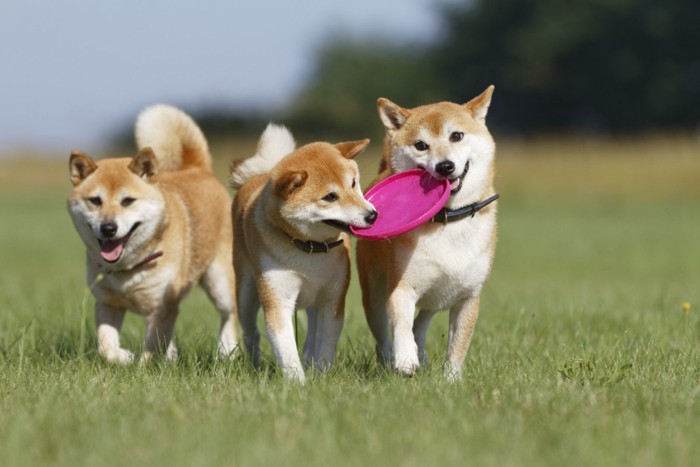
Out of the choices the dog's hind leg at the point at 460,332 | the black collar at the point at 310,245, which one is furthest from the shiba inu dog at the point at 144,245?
the dog's hind leg at the point at 460,332

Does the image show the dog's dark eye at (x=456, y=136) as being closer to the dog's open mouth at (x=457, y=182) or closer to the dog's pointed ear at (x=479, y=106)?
the dog's open mouth at (x=457, y=182)

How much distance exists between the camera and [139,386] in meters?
4.35

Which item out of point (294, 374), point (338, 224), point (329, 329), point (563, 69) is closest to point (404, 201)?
point (338, 224)

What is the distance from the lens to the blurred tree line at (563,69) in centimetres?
4466

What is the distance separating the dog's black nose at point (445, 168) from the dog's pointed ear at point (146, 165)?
1921 mm

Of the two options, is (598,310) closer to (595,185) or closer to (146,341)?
(146,341)

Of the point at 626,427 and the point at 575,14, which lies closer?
the point at 626,427

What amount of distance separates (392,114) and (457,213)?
0.70 metres

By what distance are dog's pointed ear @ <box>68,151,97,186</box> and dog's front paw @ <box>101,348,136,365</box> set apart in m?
1.00

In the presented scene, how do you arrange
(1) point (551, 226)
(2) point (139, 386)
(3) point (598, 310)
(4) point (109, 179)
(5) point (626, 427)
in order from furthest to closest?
(1) point (551, 226) → (3) point (598, 310) → (4) point (109, 179) → (2) point (139, 386) → (5) point (626, 427)

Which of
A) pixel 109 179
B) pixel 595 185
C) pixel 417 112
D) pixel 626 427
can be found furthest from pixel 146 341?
pixel 595 185

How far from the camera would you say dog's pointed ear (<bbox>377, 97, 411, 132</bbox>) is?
5086 mm

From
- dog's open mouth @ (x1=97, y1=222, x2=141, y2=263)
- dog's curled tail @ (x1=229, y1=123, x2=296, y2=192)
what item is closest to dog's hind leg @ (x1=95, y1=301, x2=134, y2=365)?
dog's open mouth @ (x1=97, y1=222, x2=141, y2=263)

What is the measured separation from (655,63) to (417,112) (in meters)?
42.9
